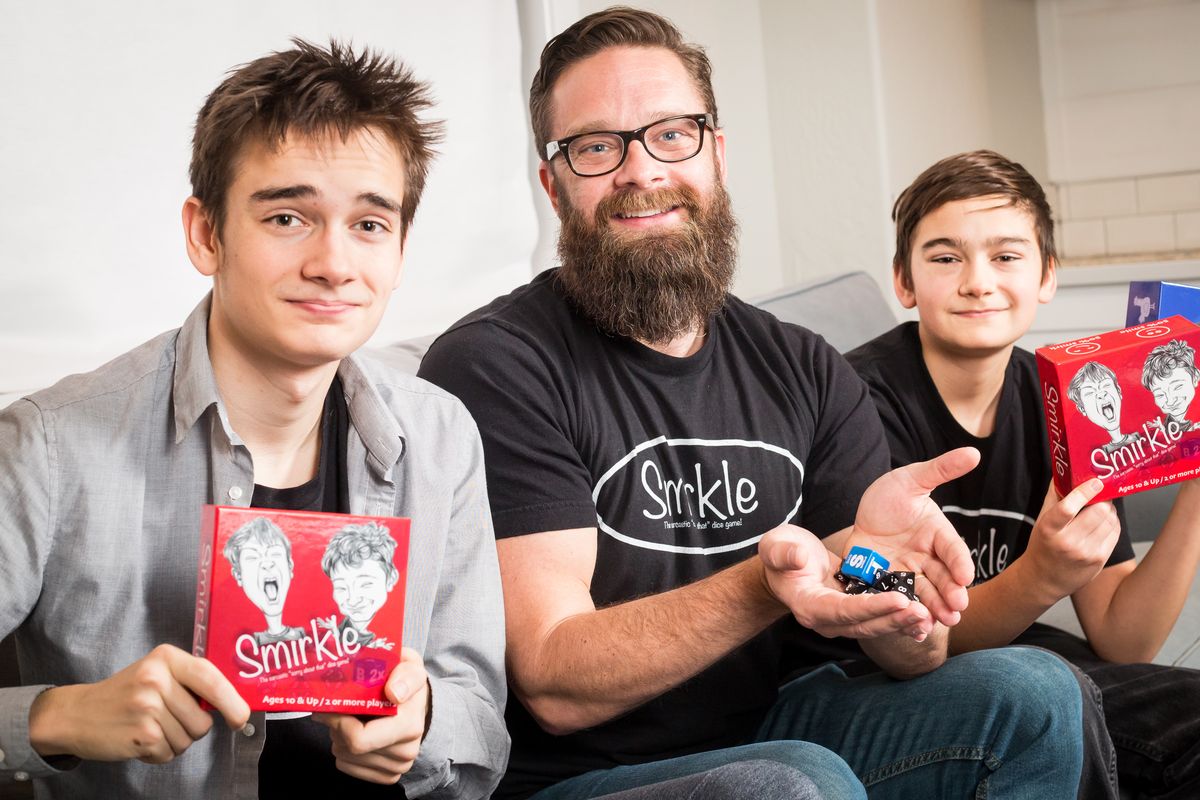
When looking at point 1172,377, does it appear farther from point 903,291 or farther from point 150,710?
point 150,710

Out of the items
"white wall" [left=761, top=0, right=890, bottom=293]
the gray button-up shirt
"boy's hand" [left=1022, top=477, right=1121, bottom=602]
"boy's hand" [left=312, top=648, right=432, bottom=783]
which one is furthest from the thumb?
"white wall" [left=761, top=0, right=890, bottom=293]

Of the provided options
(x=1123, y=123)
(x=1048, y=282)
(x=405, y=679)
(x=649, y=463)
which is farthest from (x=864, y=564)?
(x=1123, y=123)

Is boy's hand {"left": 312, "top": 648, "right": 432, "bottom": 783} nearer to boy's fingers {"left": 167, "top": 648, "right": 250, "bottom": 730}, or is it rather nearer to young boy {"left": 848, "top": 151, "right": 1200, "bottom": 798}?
boy's fingers {"left": 167, "top": 648, "right": 250, "bottom": 730}

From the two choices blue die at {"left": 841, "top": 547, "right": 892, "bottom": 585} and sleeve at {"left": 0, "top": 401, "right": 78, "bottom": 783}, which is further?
blue die at {"left": 841, "top": 547, "right": 892, "bottom": 585}

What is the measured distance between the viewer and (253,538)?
3.29ft

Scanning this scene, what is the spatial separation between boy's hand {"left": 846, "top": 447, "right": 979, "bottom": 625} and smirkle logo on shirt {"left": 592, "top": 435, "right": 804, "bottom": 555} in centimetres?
18

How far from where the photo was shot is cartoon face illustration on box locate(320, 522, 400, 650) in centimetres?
104

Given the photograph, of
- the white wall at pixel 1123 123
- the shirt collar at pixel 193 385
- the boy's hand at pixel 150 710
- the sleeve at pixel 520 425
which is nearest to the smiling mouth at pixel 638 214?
the sleeve at pixel 520 425

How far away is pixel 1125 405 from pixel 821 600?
48 cm

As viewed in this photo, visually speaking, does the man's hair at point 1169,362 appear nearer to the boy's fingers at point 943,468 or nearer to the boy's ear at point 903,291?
the boy's fingers at point 943,468

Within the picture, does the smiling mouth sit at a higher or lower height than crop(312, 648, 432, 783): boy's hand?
higher

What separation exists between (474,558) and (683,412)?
0.36 m

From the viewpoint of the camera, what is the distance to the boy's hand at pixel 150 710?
3.14 ft

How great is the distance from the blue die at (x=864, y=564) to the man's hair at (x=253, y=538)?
560 millimetres
